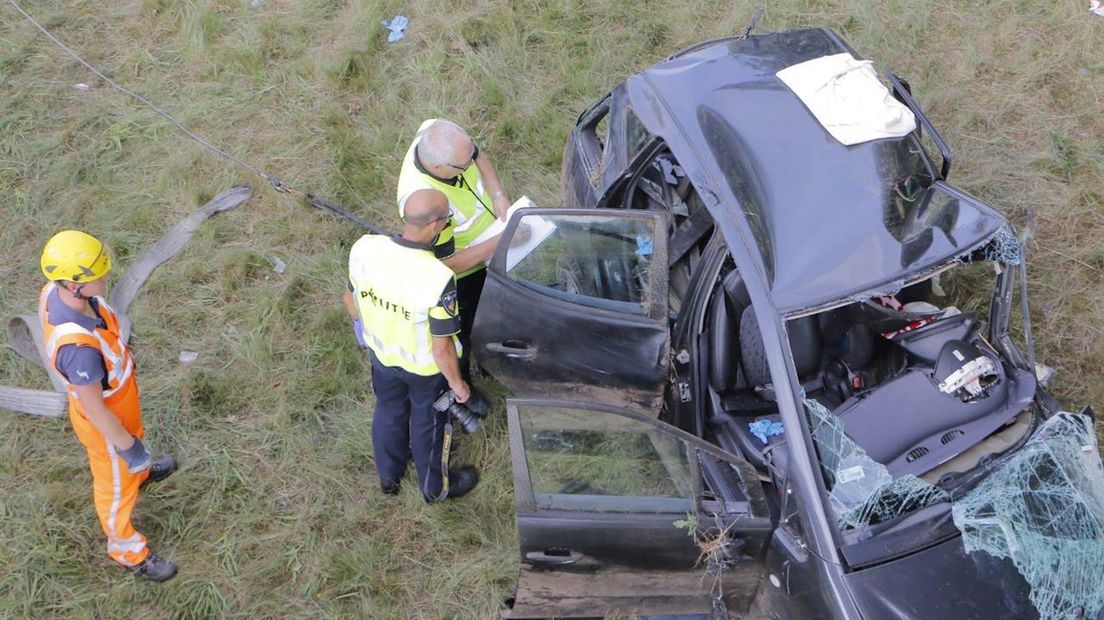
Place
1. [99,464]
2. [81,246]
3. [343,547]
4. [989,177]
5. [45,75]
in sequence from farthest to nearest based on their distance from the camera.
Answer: [45,75]
[989,177]
[343,547]
[99,464]
[81,246]

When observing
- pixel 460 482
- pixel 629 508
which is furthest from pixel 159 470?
pixel 629 508

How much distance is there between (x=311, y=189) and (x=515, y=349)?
93.2 inches

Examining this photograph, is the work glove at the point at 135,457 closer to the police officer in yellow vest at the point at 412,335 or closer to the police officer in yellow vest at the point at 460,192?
the police officer in yellow vest at the point at 412,335

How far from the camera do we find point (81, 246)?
10.2 feet

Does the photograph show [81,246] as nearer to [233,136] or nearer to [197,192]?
[197,192]

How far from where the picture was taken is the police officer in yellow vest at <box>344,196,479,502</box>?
3.18 m

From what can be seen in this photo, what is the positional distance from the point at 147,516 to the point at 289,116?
111 inches

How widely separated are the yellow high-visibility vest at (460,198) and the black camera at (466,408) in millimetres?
583

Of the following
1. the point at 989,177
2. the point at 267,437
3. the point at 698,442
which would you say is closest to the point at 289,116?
the point at 267,437

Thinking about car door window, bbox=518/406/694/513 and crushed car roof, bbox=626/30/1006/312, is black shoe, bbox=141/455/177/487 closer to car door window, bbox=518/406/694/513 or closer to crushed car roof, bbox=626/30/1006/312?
car door window, bbox=518/406/694/513

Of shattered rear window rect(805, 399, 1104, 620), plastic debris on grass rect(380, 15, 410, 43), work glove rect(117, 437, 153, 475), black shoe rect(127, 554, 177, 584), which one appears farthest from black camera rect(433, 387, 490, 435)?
plastic debris on grass rect(380, 15, 410, 43)

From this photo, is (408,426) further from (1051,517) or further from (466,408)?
(1051,517)

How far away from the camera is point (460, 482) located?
3.94 m

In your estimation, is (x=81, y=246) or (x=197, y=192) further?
(x=197, y=192)
